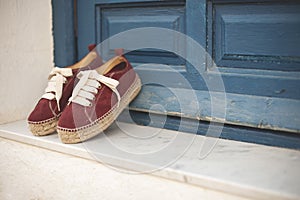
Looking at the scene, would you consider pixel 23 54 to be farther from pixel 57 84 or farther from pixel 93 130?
pixel 93 130

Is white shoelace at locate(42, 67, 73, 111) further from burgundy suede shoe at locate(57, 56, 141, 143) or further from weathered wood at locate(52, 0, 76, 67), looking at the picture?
weathered wood at locate(52, 0, 76, 67)

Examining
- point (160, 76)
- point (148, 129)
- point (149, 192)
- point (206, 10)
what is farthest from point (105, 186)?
point (206, 10)

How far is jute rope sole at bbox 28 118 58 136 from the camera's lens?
85cm

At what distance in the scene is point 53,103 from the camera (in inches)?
34.2

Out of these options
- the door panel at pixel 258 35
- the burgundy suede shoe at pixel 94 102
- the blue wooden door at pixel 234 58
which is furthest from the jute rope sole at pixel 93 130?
the door panel at pixel 258 35

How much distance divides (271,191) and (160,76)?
0.44 m

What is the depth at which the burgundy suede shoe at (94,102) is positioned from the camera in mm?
792

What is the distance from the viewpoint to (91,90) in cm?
84

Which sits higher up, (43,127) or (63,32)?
(63,32)

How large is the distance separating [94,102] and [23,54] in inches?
12.3

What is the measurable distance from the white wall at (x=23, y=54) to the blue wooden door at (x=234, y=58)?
0.20 metres

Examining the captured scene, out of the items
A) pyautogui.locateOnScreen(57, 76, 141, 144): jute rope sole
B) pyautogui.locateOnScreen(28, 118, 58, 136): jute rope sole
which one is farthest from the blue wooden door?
pyautogui.locateOnScreen(28, 118, 58, 136): jute rope sole

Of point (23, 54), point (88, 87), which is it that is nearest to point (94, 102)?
point (88, 87)

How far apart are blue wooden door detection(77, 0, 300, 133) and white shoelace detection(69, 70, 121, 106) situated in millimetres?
139
